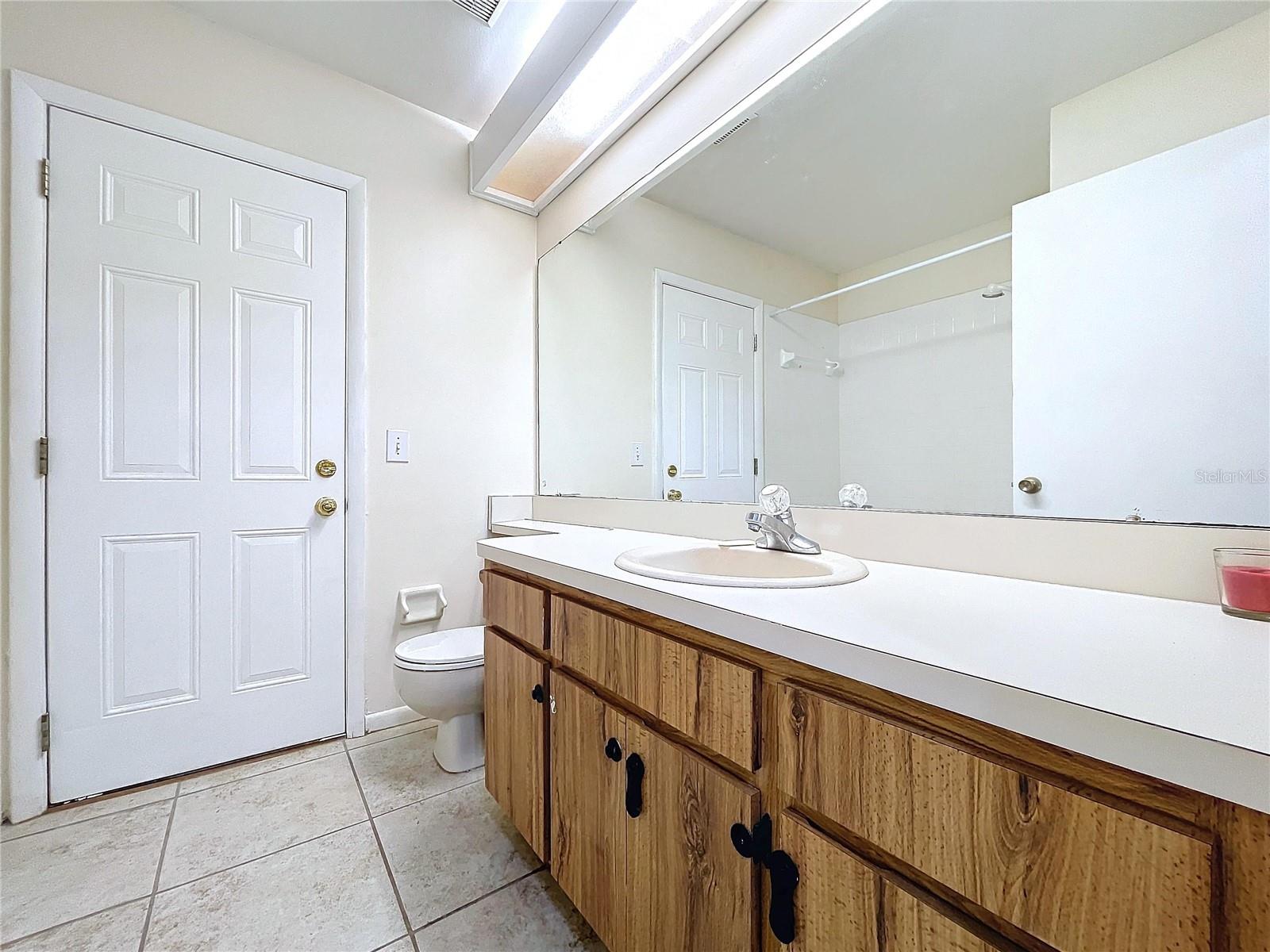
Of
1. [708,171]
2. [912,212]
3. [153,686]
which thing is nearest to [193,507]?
[153,686]

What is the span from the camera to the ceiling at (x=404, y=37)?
1.67 meters

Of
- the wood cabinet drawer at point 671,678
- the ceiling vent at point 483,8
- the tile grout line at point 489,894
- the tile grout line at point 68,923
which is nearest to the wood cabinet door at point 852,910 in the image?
the wood cabinet drawer at point 671,678

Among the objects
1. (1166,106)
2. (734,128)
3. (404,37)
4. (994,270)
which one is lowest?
(994,270)

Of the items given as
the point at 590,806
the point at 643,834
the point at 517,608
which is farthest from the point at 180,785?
the point at 643,834

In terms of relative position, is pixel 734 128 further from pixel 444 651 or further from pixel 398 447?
pixel 444 651

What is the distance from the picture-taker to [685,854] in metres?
0.79

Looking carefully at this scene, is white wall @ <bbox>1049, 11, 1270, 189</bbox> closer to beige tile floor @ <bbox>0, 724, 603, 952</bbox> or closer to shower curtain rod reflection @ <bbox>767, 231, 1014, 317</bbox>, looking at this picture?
shower curtain rod reflection @ <bbox>767, 231, 1014, 317</bbox>

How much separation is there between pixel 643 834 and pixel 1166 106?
4.55 ft

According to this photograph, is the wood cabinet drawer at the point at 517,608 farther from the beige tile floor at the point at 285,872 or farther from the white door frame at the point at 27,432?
the white door frame at the point at 27,432

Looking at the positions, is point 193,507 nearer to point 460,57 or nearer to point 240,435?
point 240,435

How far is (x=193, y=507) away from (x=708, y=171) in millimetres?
1930

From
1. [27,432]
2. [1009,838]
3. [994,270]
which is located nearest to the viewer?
[1009,838]

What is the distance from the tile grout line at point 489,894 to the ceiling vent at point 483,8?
2465 mm

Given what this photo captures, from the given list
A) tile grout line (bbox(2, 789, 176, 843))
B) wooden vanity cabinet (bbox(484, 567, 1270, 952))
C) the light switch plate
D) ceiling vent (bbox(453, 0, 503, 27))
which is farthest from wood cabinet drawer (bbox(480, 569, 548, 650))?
ceiling vent (bbox(453, 0, 503, 27))
